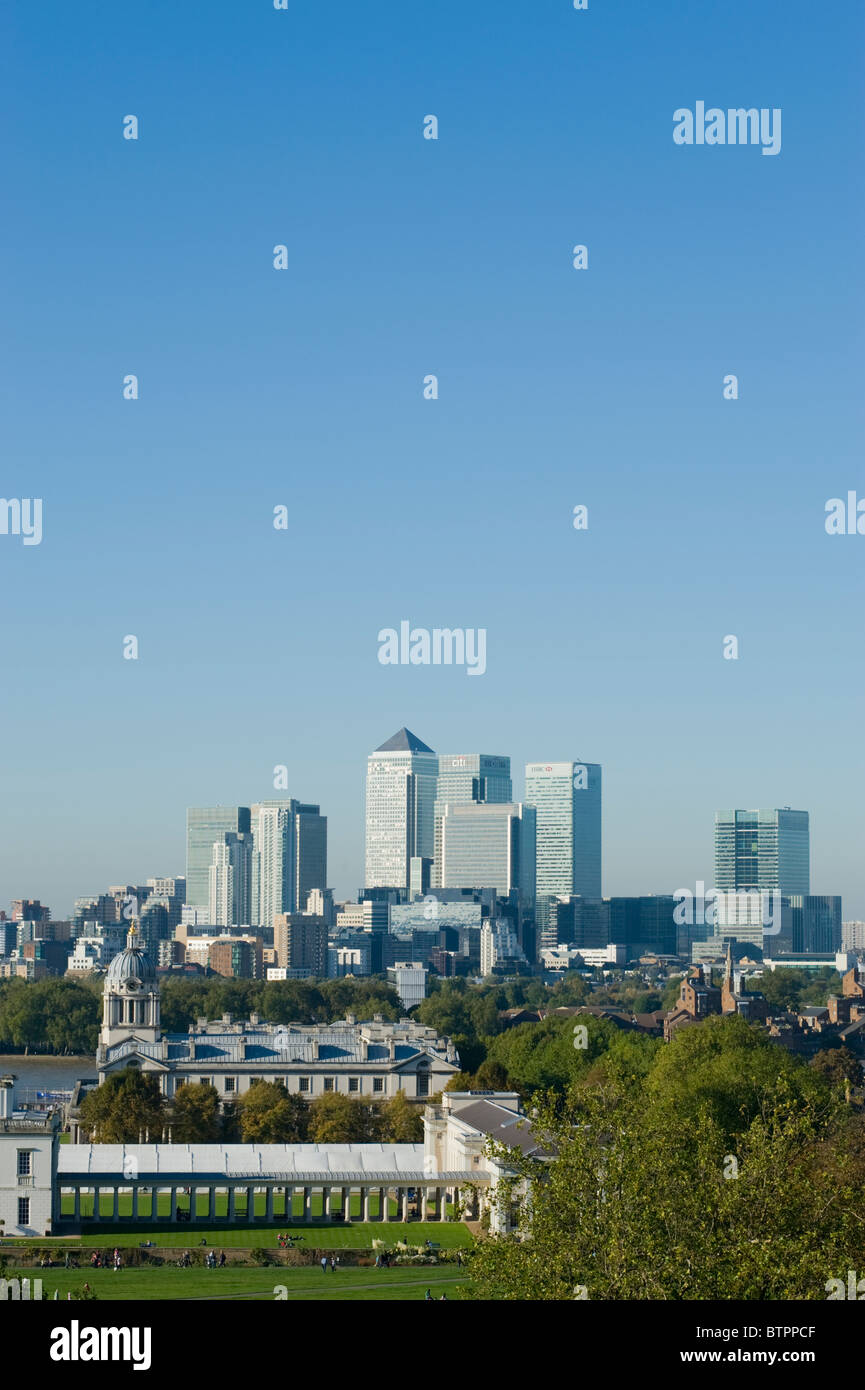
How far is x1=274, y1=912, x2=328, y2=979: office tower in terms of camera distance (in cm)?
19112

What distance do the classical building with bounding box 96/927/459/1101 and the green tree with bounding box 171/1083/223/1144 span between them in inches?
336

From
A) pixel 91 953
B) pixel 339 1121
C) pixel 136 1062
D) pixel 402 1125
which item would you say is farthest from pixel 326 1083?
pixel 91 953

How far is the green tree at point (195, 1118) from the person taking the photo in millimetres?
56344

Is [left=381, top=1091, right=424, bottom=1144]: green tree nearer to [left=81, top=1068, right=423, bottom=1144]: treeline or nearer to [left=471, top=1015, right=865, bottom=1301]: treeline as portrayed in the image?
[left=81, top=1068, right=423, bottom=1144]: treeline

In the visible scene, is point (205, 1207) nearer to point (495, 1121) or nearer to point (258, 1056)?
point (495, 1121)

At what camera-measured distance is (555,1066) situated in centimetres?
6562

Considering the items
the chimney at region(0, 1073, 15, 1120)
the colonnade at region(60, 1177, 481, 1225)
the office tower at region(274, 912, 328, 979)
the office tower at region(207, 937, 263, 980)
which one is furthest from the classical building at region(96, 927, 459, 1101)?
the office tower at region(274, 912, 328, 979)

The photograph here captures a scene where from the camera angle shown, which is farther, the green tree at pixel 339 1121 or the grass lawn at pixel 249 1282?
the green tree at pixel 339 1121

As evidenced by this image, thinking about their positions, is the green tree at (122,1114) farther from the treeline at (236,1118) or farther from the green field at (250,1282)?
the green field at (250,1282)

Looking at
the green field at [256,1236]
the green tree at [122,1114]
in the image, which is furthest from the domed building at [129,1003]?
the green field at [256,1236]

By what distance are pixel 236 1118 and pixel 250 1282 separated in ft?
85.5
